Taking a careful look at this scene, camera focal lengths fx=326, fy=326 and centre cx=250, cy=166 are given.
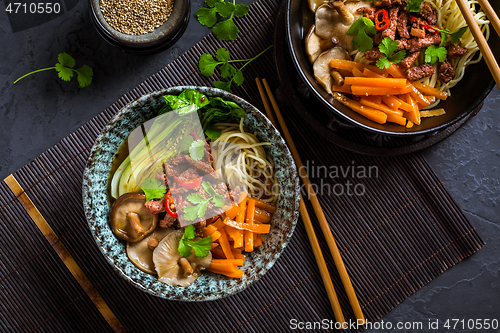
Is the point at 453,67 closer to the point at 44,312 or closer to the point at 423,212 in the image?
the point at 423,212

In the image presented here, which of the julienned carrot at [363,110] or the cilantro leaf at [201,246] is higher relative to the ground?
the julienned carrot at [363,110]

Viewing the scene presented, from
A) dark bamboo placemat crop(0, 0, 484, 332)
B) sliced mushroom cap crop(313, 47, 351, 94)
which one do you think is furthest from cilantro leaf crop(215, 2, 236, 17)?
sliced mushroom cap crop(313, 47, 351, 94)

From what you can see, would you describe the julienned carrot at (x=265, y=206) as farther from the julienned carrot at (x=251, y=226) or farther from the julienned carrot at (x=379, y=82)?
the julienned carrot at (x=379, y=82)

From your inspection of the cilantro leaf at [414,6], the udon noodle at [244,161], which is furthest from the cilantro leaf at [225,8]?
the cilantro leaf at [414,6]

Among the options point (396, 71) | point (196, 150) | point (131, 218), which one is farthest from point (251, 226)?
point (396, 71)

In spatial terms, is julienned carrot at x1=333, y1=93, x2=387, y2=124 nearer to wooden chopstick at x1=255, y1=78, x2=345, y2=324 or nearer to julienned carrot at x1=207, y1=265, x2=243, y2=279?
wooden chopstick at x1=255, y1=78, x2=345, y2=324

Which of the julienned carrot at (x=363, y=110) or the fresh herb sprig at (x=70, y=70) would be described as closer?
the julienned carrot at (x=363, y=110)

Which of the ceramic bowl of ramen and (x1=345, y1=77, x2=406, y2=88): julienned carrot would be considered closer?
the ceramic bowl of ramen
